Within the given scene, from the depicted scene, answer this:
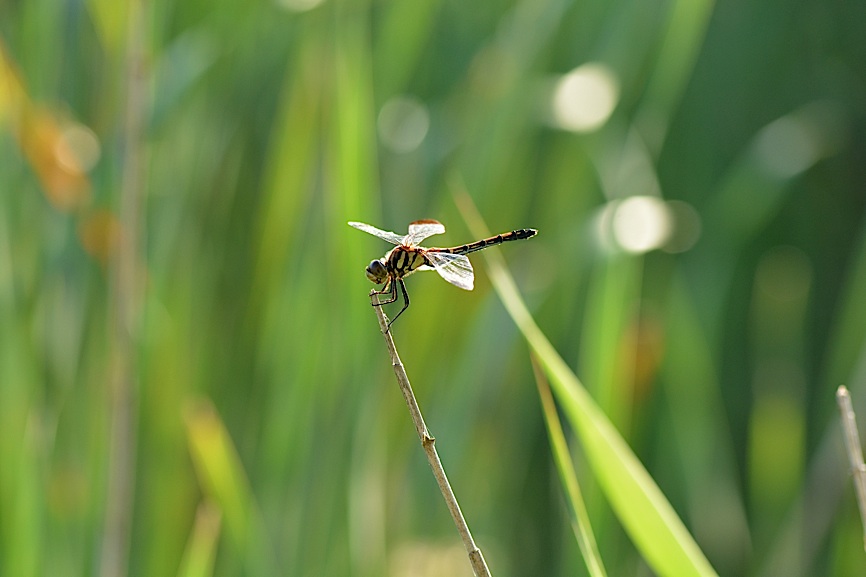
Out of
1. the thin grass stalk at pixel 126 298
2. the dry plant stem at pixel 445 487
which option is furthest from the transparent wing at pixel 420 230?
the thin grass stalk at pixel 126 298

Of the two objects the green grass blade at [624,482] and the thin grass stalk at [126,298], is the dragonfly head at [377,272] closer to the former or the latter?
the green grass blade at [624,482]

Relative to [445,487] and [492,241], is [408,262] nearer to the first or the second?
[492,241]

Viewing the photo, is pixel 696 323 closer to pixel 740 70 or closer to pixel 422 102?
pixel 422 102

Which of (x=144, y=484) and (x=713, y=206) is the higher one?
(x=713, y=206)

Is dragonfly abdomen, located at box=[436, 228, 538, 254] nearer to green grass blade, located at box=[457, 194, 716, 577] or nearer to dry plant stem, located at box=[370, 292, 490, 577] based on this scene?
green grass blade, located at box=[457, 194, 716, 577]

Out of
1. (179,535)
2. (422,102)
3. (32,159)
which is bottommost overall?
(179,535)

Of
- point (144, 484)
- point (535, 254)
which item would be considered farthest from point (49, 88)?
point (535, 254)
